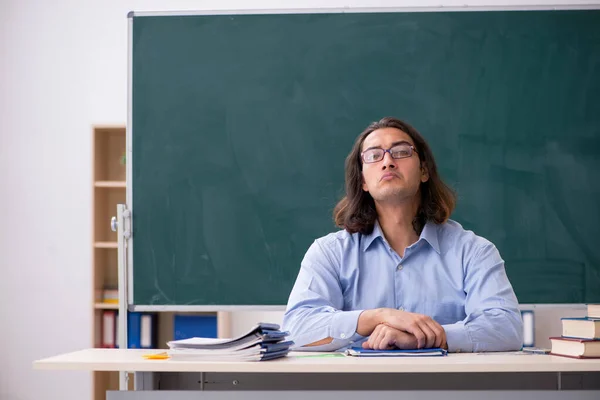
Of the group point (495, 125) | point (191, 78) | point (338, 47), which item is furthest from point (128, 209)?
point (495, 125)

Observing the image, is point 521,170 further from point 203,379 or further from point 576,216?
point 203,379

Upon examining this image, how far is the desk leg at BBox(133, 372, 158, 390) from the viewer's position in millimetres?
1895

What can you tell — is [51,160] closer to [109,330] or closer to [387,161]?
[109,330]

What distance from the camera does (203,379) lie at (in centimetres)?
201

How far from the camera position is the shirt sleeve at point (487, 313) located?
2217 mm

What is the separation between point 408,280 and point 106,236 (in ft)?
10.5

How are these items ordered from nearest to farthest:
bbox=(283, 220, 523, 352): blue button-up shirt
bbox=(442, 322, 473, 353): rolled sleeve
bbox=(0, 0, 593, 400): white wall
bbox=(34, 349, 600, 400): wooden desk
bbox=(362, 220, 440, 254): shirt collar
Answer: bbox=(34, 349, 600, 400): wooden desk < bbox=(442, 322, 473, 353): rolled sleeve < bbox=(283, 220, 523, 352): blue button-up shirt < bbox=(362, 220, 440, 254): shirt collar < bbox=(0, 0, 593, 400): white wall

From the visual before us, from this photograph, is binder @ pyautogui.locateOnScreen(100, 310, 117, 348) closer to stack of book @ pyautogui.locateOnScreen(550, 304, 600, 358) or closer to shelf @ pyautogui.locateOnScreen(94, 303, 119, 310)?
shelf @ pyautogui.locateOnScreen(94, 303, 119, 310)

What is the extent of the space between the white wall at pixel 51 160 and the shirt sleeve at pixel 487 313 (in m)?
3.27

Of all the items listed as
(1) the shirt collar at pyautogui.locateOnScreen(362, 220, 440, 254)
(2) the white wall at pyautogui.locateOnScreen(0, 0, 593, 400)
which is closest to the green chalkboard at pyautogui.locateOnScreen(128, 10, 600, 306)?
(1) the shirt collar at pyautogui.locateOnScreen(362, 220, 440, 254)

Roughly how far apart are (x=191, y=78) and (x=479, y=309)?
1952 millimetres

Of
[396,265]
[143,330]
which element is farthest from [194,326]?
[396,265]

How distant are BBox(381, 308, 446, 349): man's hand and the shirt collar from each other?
0.46 m

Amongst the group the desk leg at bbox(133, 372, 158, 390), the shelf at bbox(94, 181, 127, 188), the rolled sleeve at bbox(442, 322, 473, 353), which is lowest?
the desk leg at bbox(133, 372, 158, 390)
